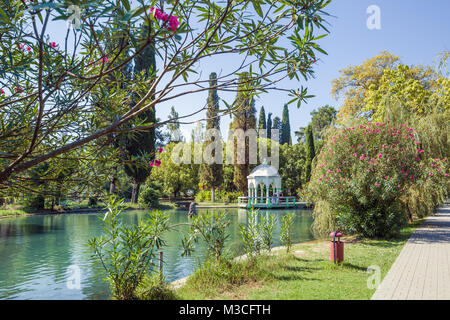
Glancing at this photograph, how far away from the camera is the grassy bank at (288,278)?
14.2 feet

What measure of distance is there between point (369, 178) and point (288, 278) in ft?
14.6

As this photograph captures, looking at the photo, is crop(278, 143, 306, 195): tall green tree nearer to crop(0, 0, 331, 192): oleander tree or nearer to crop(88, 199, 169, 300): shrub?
crop(88, 199, 169, 300): shrub

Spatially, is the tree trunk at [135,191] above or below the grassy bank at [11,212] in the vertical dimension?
above

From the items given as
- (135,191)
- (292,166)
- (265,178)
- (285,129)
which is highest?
(285,129)

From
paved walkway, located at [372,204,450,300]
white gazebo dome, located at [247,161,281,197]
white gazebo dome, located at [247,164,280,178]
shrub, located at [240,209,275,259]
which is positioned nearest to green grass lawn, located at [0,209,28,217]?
white gazebo dome, located at [247,161,281,197]

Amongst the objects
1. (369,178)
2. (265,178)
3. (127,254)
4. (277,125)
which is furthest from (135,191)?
(277,125)

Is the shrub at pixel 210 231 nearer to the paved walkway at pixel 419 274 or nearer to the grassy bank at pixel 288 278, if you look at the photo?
the grassy bank at pixel 288 278

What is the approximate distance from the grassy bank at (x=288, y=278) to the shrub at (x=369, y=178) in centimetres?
191

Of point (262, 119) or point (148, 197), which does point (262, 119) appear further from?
point (148, 197)

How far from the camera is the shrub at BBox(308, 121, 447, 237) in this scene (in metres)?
8.21

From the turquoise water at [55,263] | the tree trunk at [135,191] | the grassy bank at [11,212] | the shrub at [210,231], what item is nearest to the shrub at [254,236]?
the turquoise water at [55,263]

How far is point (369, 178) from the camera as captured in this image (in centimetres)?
833
